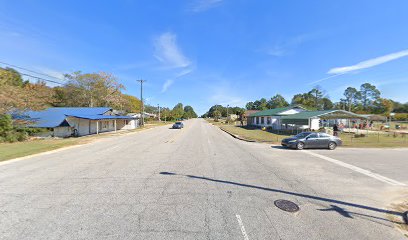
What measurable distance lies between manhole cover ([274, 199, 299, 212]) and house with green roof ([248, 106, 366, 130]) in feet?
79.1

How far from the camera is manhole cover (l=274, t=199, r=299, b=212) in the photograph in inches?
181

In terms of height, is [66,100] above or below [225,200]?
above

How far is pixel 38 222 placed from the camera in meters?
3.95

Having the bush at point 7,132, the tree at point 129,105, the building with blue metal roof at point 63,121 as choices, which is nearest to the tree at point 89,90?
the tree at point 129,105

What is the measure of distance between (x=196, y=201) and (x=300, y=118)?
26760 mm

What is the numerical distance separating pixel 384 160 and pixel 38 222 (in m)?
15.5

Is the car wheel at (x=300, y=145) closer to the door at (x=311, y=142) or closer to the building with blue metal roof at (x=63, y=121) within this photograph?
the door at (x=311, y=142)

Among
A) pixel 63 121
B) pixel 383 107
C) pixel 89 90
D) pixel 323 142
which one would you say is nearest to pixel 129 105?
pixel 89 90

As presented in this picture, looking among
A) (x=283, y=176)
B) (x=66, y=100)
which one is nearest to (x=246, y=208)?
(x=283, y=176)

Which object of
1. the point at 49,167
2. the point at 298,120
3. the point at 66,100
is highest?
the point at 66,100

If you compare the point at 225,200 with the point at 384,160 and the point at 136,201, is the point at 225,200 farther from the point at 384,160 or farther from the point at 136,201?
the point at 384,160

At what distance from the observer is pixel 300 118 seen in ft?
89.2

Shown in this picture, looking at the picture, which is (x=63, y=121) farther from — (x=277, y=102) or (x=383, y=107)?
(x=383, y=107)

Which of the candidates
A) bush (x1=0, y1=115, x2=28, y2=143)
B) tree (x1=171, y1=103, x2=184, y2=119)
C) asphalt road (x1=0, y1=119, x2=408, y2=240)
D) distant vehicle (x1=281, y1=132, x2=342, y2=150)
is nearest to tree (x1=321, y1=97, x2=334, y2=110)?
tree (x1=171, y1=103, x2=184, y2=119)
